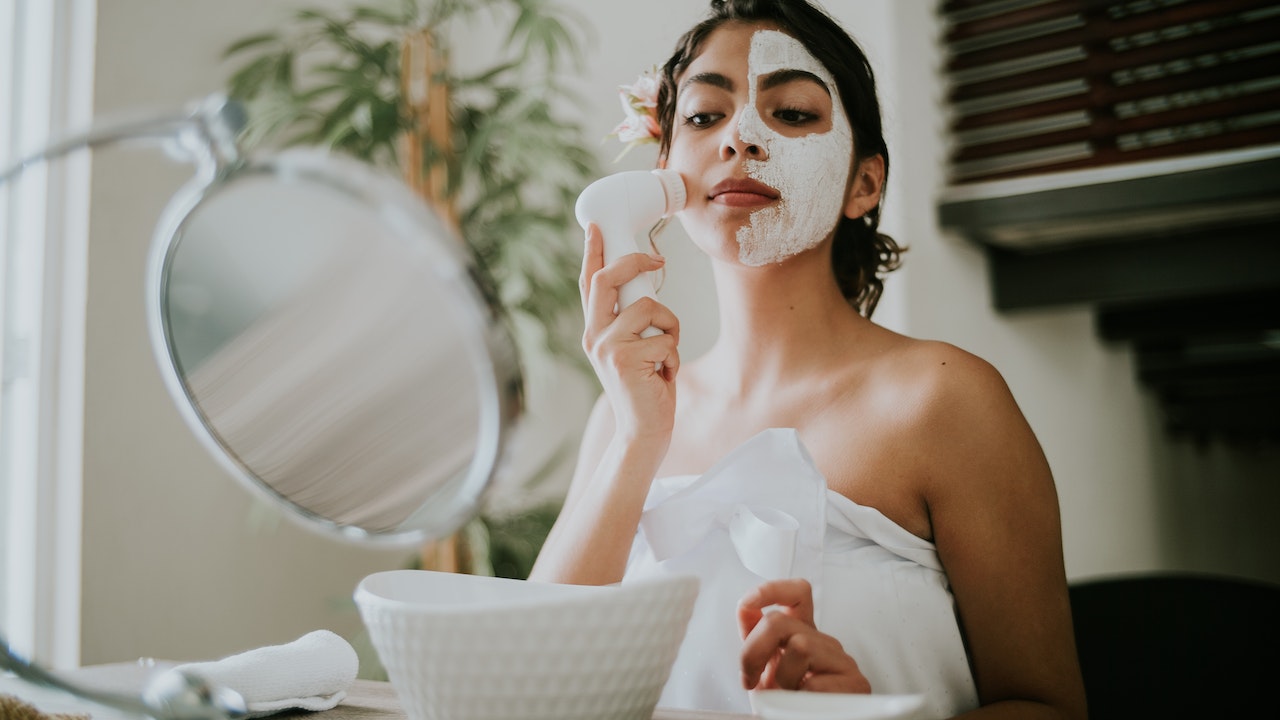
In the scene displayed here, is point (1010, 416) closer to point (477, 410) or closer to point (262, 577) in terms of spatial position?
point (477, 410)

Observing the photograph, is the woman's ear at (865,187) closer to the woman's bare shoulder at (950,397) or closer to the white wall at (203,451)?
the woman's bare shoulder at (950,397)

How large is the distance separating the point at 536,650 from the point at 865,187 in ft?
2.49

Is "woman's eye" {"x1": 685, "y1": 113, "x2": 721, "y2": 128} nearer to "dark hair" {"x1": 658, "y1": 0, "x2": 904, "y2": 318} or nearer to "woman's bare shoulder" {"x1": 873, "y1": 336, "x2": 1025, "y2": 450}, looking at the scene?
"dark hair" {"x1": 658, "y1": 0, "x2": 904, "y2": 318}

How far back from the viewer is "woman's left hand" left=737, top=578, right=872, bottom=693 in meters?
0.60

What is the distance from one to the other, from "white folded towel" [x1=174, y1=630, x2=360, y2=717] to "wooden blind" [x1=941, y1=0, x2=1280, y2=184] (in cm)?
152

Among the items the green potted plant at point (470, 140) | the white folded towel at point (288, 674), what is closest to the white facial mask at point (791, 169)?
the white folded towel at point (288, 674)

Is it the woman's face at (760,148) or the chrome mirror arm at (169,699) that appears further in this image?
the woman's face at (760,148)

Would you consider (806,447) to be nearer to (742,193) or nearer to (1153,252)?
(742,193)

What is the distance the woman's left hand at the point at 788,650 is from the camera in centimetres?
60

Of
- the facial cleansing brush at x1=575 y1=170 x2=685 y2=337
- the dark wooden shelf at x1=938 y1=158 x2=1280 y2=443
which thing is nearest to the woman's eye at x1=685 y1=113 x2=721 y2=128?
the facial cleansing brush at x1=575 y1=170 x2=685 y2=337

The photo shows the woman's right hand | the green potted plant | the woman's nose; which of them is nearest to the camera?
the woman's right hand

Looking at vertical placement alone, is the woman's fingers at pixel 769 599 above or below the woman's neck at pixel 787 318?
below

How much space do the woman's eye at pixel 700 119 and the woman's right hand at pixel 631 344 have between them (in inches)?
8.1

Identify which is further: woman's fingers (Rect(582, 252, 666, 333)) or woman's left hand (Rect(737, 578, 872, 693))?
woman's fingers (Rect(582, 252, 666, 333))
